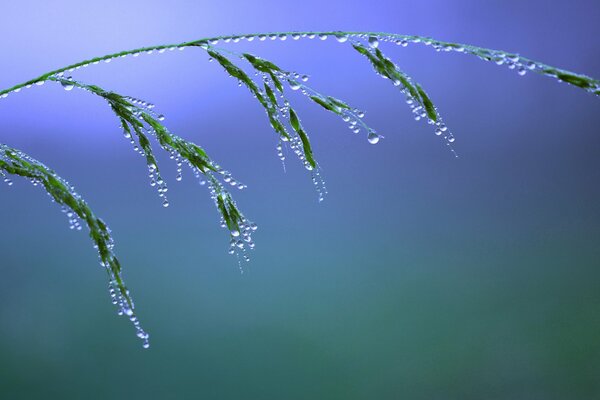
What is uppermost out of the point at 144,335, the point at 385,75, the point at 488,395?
the point at 385,75

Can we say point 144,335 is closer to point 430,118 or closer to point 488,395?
point 430,118

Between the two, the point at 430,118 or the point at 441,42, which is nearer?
the point at 441,42

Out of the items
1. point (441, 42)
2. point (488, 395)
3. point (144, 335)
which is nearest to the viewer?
point (441, 42)

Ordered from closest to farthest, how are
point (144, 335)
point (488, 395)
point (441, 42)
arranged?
1. point (441, 42)
2. point (144, 335)
3. point (488, 395)

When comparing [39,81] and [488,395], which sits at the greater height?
[39,81]

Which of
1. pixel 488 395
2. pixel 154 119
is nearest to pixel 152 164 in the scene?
pixel 154 119

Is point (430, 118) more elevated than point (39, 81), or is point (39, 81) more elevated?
point (39, 81)

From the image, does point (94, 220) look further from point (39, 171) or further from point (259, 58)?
point (259, 58)

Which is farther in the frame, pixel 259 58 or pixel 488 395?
pixel 488 395

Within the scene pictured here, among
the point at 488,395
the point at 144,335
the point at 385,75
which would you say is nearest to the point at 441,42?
the point at 385,75
